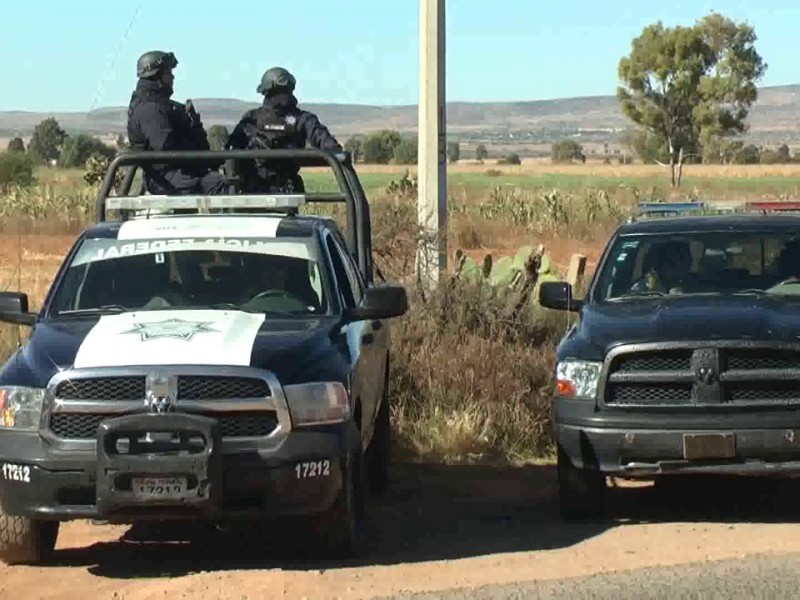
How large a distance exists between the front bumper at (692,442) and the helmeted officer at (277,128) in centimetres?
354

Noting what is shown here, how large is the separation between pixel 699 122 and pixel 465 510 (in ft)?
212

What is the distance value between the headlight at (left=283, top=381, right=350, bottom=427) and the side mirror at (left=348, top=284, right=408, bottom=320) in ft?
3.14

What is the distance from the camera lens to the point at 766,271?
1066 centimetres

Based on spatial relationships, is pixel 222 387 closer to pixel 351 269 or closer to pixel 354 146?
pixel 351 269

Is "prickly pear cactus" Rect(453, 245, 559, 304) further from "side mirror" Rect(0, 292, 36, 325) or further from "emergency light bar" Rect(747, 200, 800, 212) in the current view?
"side mirror" Rect(0, 292, 36, 325)

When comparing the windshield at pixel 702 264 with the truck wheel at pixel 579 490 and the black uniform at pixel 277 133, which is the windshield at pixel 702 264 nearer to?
the truck wheel at pixel 579 490

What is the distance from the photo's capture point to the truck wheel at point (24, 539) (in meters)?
8.28

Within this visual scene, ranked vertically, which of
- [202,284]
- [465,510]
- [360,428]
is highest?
[202,284]

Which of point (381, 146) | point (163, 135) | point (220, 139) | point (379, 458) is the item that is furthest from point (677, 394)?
point (381, 146)

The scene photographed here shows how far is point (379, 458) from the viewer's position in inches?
423

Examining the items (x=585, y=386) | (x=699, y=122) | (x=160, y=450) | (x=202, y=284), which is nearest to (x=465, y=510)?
(x=585, y=386)

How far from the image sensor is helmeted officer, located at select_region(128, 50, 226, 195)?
461 inches

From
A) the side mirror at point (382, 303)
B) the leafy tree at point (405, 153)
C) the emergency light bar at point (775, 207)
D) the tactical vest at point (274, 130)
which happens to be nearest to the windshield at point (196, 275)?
the side mirror at point (382, 303)

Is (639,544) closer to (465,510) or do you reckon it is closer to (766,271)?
(465,510)
